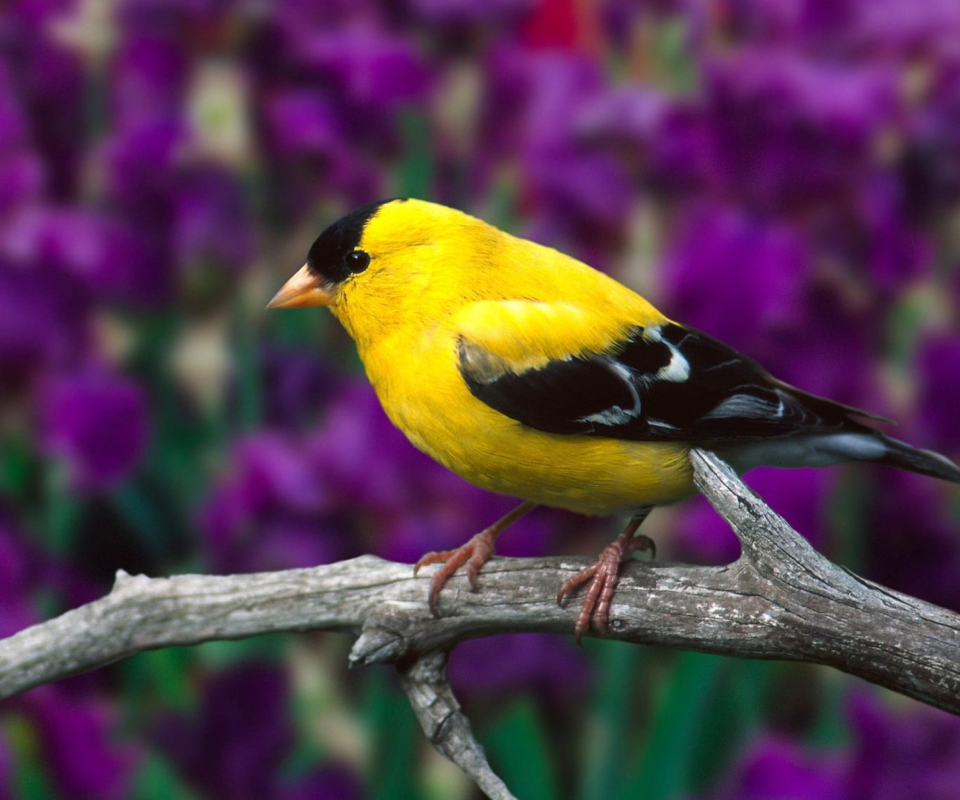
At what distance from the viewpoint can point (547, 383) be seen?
31.9 inches

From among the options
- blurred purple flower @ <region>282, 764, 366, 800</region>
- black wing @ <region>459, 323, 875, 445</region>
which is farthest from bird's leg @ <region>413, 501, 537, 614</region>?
blurred purple flower @ <region>282, 764, 366, 800</region>

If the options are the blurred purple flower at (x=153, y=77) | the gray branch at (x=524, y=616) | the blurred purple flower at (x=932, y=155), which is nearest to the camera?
the gray branch at (x=524, y=616)

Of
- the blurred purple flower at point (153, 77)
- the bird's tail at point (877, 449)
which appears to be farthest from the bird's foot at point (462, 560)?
the blurred purple flower at point (153, 77)

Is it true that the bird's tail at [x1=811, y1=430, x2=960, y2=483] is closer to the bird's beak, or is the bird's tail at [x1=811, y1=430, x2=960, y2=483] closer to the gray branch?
the gray branch

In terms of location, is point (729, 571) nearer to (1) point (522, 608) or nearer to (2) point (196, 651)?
(1) point (522, 608)

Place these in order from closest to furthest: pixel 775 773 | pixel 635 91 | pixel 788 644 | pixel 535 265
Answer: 1. pixel 788 644
2. pixel 535 265
3. pixel 775 773
4. pixel 635 91

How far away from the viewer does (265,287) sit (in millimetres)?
1321

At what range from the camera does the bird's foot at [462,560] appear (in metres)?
0.88

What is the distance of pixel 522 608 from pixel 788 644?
0.65 feet

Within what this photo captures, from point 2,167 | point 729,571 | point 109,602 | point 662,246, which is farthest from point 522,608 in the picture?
point 2,167

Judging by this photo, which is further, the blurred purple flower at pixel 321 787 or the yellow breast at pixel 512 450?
the blurred purple flower at pixel 321 787

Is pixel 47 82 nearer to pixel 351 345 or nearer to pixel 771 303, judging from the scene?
pixel 351 345

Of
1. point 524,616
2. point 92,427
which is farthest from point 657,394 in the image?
point 92,427

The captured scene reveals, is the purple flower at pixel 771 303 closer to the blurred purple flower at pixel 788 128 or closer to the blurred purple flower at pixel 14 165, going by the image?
the blurred purple flower at pixel 788 128
